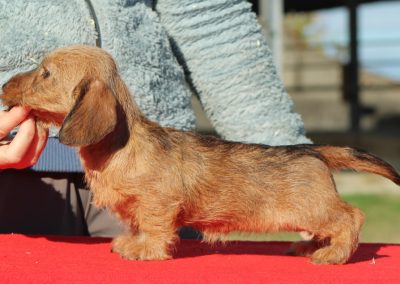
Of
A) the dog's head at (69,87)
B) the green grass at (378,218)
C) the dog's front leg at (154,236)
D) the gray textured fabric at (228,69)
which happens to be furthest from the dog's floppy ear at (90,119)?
the green grass at (378,218)

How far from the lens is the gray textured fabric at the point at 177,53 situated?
114 inches

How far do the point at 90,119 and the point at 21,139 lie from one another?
29cm

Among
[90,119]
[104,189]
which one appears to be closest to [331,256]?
[104,189]

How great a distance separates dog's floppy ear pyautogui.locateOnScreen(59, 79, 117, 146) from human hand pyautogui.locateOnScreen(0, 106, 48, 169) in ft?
0.68

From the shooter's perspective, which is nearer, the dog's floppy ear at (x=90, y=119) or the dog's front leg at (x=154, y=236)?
the dog's floppy ear at (x=90, y=119)

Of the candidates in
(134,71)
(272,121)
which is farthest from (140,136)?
(272,121)

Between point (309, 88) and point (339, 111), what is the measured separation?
3.60 feet

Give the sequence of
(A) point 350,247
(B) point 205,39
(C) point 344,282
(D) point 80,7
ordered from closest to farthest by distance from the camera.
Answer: (C) point 344,282 → (A) point 350,247 → (D) point 80,7 → (B) point 205,39

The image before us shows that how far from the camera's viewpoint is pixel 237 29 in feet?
10.8

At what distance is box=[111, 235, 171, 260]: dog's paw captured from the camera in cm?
240

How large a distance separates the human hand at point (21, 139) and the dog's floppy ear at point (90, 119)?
0.21 metres

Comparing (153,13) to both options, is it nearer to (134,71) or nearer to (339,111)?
(134,71)

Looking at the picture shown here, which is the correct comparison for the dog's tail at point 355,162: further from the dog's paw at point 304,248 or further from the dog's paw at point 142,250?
the dog's paw at point 142,250

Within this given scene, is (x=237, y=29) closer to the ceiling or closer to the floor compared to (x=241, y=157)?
closer to the ceiling
